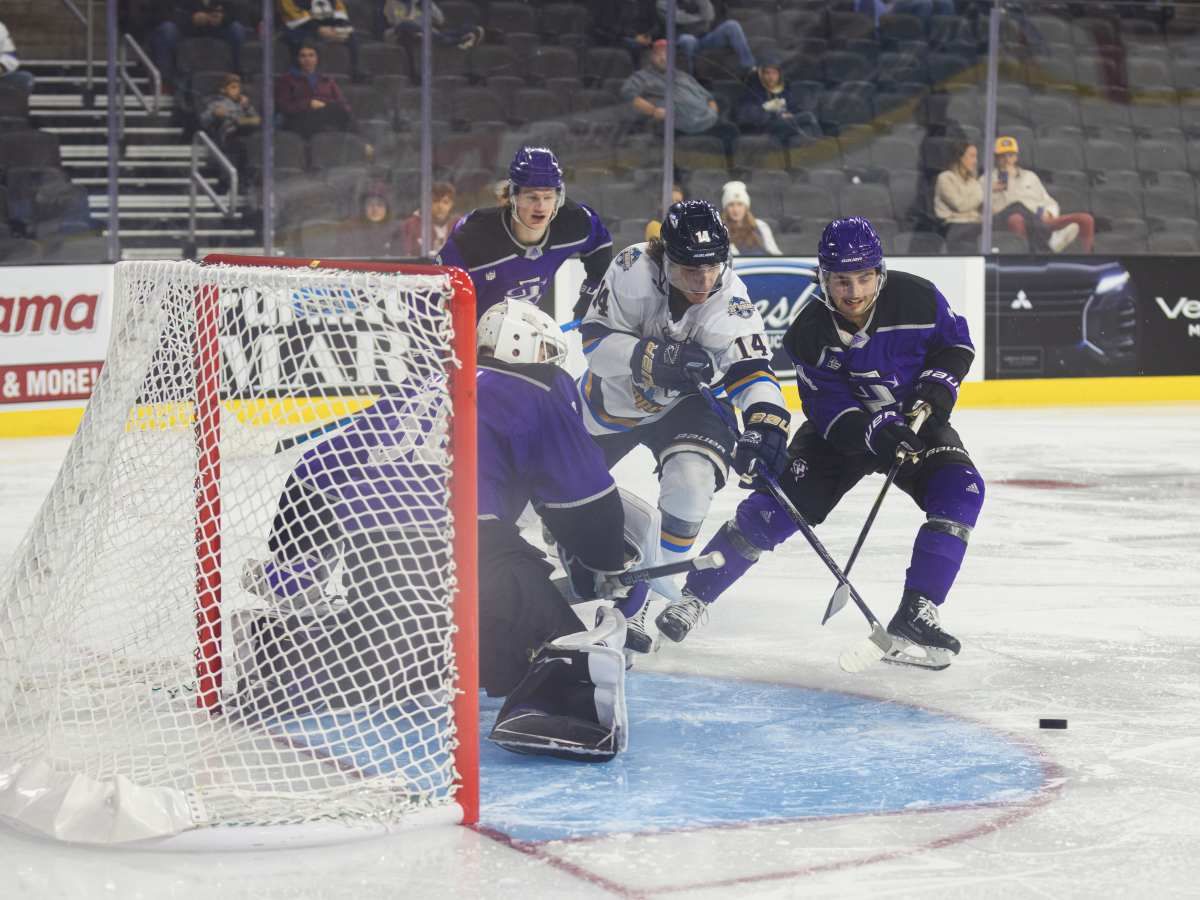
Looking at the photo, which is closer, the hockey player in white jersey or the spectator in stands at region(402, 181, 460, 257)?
the hockey player in white jersey

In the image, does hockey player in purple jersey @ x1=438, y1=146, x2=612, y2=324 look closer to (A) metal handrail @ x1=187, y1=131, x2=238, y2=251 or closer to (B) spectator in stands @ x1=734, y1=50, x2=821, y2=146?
(A) metal handrail @ x1=187, y1=131, x2=238, y2=251

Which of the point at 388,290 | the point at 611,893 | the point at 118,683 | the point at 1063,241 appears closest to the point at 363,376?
the point at 388,290

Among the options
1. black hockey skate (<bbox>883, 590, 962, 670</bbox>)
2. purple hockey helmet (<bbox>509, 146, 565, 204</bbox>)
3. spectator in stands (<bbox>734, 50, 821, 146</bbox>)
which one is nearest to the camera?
black hockey skate (<bbox>883, 590, 962, 670</bbox>)

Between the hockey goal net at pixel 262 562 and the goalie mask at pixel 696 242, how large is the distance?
2.72 feet

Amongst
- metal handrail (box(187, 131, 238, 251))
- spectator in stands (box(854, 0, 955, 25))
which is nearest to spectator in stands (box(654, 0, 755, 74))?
spectator in stands (box(854, 0, 955, 25))

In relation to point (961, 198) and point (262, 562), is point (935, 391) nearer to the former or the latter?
point (262, 562)

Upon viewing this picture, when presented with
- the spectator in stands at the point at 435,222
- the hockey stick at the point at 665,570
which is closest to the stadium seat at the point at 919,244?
the spectator in stands at the point at 435,222

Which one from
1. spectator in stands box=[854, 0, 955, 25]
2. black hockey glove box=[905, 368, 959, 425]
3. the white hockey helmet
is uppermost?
spectator in stands box=[854, 0, 955, 25]

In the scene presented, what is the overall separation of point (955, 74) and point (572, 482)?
6.39 m

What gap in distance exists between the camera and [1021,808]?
8.92 ft

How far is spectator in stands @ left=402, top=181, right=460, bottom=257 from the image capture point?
783 cm

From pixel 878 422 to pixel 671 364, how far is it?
472 mm

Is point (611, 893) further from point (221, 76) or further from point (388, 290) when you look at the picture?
point (221, 76)

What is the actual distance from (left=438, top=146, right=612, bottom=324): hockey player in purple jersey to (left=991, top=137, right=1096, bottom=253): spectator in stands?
457 centimetres
